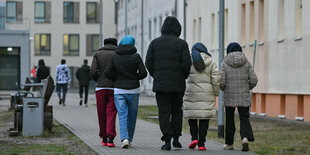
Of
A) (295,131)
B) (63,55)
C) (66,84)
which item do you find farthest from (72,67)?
(295,131)

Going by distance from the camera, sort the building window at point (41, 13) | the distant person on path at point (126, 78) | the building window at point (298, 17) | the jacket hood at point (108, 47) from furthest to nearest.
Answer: the building window at point (41, 13), the building window at point (298, 17), the jacket hood at point (108, 47), the distant person on path at point (126, 78)

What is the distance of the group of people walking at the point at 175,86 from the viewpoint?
12953 millimetres

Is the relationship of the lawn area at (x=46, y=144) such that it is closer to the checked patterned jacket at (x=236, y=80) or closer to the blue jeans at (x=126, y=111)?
the blue jeans at (x=126, y=111)

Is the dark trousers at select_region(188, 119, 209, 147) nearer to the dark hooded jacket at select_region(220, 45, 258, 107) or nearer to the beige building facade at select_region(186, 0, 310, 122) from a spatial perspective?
the dark hooded jacket at select_region(220, 45, 258, 107)

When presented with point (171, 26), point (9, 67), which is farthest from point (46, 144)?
point (9, 67)

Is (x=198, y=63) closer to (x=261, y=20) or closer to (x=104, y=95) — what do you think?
(x=104, y=95)

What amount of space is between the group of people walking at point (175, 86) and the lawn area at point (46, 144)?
706 millimetres

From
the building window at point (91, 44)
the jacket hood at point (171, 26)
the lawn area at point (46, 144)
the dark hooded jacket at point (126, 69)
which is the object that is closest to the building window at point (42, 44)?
the building window at point (91, 44)

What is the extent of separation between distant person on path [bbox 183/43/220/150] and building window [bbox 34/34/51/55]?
7203 centimetres

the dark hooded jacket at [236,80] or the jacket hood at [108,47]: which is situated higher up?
the jacket hood at [108,47]

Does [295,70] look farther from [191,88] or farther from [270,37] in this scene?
[191,88]

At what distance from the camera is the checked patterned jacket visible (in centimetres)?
1331

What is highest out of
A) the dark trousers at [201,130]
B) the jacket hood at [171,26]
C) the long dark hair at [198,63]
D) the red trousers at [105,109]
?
the jacket hood at [171,26]

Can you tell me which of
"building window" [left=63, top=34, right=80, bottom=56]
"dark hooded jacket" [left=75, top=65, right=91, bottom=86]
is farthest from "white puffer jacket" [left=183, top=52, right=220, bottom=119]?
"building window" [left=63, top=34, right=80, bottom=56]
